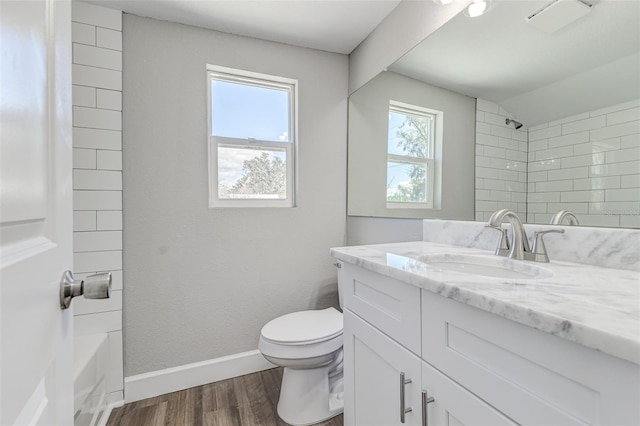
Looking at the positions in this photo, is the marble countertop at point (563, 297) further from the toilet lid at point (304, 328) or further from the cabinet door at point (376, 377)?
the toilet lid at point (304, 328)

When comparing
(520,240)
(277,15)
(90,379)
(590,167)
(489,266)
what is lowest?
(90,379)

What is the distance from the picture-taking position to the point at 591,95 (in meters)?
0.91

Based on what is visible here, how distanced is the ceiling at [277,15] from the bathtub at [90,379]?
1826 mm

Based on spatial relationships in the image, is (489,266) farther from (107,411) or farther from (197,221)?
(107,411)

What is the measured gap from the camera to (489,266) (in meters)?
1.02

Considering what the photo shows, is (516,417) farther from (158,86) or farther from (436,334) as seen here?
(158,86)

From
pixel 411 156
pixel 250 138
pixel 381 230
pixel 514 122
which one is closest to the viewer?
pixel 514 122

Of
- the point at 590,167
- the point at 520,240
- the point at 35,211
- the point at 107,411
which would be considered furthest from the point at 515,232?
the point at 107,411

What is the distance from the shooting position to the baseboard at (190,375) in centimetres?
162

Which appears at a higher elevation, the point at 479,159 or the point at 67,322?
the point at 479,159

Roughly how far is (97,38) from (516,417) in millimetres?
2322

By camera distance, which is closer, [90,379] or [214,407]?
[90,379]

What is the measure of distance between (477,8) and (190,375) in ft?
7.98

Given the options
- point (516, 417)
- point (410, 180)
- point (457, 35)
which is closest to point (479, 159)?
point (410, 180)
